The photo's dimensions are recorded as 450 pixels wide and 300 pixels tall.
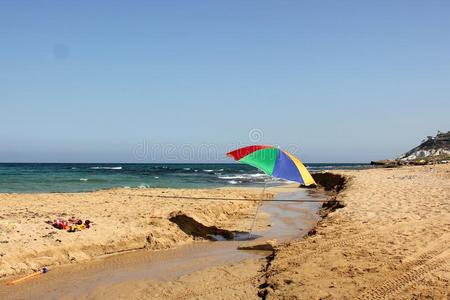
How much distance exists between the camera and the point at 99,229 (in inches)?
379

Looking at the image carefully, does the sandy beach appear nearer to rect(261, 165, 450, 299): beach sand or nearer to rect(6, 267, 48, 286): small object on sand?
rect(261, 165, 450, 299): beach sand

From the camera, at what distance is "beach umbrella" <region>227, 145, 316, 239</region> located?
10.2 meters

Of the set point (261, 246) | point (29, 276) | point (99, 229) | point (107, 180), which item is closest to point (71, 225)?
point (99, 229)

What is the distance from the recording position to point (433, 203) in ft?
42.3

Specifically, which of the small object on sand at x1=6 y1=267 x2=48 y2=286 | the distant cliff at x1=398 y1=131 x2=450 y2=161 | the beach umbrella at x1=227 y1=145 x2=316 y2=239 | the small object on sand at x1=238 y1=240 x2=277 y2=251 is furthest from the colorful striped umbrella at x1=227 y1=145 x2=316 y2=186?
the distant cliff at x1=398 y1=131 x2=450 y2=161

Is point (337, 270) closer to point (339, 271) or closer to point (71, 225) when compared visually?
point (339, 271)

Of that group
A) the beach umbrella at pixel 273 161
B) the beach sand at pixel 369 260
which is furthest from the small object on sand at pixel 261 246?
the beach umbrella at pixel 273 161

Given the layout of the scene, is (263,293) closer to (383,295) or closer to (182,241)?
(383,295)

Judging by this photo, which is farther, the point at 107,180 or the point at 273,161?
the point at 107,180

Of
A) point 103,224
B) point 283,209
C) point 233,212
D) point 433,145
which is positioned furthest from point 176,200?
point 433,145

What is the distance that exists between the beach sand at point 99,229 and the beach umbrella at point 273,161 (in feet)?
6.81

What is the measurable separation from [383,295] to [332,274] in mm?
999

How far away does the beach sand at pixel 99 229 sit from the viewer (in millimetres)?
7929

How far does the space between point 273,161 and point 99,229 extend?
4.53m
